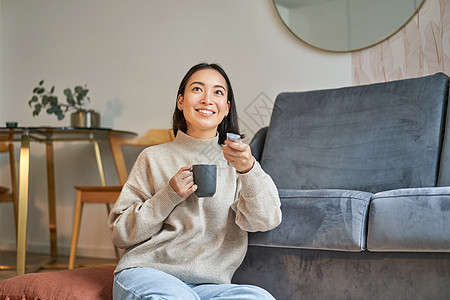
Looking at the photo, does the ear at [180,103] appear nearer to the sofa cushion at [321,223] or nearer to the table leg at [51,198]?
the sofa cushion at [321,223]

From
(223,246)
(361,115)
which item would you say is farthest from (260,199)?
(361,115)

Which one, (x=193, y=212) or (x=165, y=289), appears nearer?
(x=165, y=289)

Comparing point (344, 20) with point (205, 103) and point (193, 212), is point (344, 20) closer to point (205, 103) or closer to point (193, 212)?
point (205, 103)

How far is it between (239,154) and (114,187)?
135 cm

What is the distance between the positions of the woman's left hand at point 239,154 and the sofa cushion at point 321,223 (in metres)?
0.24

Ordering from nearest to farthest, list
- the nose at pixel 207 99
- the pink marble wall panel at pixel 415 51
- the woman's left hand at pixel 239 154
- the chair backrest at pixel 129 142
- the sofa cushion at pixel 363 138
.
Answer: the woman's left hand at pixel 239 154
the nose at pixel 207 99
the sofa cushion at pixel 363 138
the pink marble wall panel at pixel 415 51
the chair backrest at pixel 129 142

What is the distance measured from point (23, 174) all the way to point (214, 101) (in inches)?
57.0

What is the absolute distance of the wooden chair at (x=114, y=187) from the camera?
2482 mm

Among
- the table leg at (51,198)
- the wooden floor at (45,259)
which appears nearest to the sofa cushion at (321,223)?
the wooden floor at (45,259)

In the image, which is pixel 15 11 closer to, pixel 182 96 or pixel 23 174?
pixel 23 174

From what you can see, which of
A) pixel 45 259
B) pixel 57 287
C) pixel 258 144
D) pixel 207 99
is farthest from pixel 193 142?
pixel 45 259

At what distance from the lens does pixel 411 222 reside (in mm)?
1222

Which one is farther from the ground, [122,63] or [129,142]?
[122,63]

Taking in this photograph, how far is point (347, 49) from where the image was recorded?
7.90 feet
